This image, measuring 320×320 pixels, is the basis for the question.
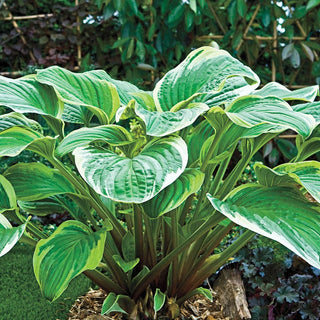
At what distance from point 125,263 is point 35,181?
0.40 meters

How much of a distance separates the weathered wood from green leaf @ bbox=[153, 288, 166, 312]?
41 centimetres

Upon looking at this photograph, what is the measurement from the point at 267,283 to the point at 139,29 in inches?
94.1

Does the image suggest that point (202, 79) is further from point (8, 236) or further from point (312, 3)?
point (312, 3)

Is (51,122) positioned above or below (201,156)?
above

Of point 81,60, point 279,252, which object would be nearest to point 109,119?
point 279,252

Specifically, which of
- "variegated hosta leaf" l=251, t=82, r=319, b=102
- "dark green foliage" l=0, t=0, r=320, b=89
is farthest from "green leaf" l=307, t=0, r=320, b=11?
"variegated hosta leaf" l=251, t=82, r=319, b=102

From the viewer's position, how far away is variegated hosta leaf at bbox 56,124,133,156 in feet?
4.17

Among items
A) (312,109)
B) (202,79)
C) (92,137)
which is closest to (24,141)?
(92,137)

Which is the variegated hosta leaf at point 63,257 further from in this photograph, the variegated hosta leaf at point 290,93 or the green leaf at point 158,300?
the variegated hosta leaf at point 290,93

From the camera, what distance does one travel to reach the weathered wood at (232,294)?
1796 millimetres

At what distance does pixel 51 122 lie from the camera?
147 cm

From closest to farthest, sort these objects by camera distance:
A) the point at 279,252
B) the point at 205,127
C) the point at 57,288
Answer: the point at 57,288
the point at 205,127
the point at 279,252

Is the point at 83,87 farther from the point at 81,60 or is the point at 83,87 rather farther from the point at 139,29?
the point at 81,60

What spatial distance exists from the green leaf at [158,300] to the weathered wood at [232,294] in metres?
0.41
